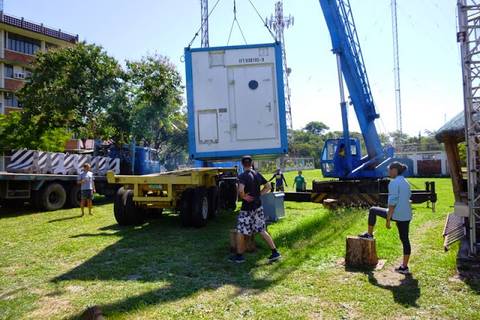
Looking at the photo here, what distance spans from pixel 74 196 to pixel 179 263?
10256mm

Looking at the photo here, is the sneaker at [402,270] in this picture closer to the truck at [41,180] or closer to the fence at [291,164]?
the truck at [41,180]

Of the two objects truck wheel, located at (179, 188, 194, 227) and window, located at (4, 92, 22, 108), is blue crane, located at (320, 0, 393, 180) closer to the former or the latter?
truck wheel, located at (179, 188, 194, 227)

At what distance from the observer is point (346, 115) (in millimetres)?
14984

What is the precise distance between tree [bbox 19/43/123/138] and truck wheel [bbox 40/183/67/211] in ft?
29.3

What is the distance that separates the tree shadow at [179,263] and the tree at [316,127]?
10851cm

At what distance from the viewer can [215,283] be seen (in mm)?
5895

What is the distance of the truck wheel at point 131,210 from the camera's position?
10.8 m

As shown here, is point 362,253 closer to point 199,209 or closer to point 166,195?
point 199,209

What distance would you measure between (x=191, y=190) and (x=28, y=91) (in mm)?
17676

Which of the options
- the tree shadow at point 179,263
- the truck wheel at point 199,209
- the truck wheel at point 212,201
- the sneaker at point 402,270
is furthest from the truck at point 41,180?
the sneaker at point 402,270

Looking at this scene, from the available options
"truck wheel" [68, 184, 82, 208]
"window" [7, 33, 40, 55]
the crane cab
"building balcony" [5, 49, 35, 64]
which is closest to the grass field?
the crane cab

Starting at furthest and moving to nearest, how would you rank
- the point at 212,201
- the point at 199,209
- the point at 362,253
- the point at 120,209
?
the point at 212,201, the point at 120,209, the point at 199,209, the point at 362,253

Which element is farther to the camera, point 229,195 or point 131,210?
point 229,195

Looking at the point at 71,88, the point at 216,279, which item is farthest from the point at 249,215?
the point at 71,88
